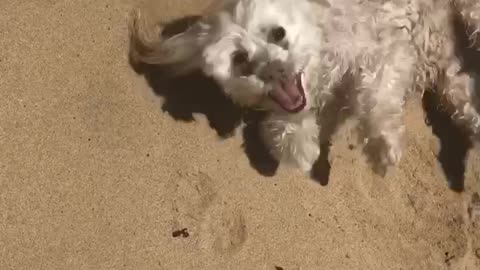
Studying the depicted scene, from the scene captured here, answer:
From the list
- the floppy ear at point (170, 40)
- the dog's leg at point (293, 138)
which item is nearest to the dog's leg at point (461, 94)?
the dog's leg at point (293, 138)

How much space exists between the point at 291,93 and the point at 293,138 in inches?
6.2

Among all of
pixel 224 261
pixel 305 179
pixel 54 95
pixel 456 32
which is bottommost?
pixel 224 261

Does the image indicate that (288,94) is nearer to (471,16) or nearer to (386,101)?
(386,101)

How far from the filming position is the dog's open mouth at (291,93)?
53.9 inches

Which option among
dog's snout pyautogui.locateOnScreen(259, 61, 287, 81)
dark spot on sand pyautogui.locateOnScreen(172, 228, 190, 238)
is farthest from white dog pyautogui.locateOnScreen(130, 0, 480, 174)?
dark spot on sand pyautogui.locateOnScreen(172, 228, 190, 238)

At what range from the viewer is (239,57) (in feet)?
4.58

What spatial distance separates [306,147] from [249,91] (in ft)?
0.70

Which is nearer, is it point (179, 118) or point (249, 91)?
point (249, 91)

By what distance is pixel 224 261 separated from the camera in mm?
1523

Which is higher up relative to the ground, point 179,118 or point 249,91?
point 249,91

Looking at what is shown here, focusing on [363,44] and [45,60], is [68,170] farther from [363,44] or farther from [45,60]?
[363,44]

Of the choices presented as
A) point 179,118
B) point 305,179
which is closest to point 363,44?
point 305,179

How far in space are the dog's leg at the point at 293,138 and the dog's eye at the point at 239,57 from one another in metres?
0.17

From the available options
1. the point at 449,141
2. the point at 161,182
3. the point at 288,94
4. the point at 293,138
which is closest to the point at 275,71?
the point at 288,94
